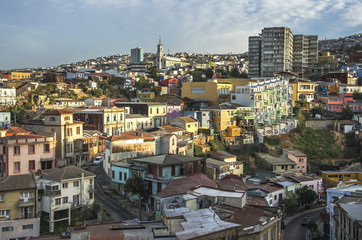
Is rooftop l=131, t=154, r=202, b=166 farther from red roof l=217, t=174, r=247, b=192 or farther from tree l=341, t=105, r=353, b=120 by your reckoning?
tree l=341, t=105, r=353, b=120

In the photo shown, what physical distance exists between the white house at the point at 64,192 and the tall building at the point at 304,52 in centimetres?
7223

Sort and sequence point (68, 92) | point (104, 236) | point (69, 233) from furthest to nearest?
point (68, 92) → point (69, 233) → point (104, 236)

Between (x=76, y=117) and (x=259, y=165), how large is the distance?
19875mm

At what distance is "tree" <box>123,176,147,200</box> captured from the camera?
2698 centimetres

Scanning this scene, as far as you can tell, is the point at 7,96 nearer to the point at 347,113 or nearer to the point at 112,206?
the point at 112,206

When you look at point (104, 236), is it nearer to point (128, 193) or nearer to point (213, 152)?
point (128, 193)

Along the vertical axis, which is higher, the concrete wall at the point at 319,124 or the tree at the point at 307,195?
the concrete wall at the point at 319,124

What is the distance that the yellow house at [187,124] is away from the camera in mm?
43188

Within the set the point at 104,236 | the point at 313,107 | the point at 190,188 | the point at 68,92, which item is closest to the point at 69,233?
the point at 104,236

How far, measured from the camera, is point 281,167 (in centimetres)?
4175

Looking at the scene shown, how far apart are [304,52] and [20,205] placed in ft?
260

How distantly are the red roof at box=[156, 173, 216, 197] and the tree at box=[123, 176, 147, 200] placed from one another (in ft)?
9.75

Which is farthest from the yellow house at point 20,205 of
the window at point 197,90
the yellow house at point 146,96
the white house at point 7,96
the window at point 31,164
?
the yellow house at point 146,96

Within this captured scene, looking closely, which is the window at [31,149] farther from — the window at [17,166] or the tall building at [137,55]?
the tall building at [137,55]
